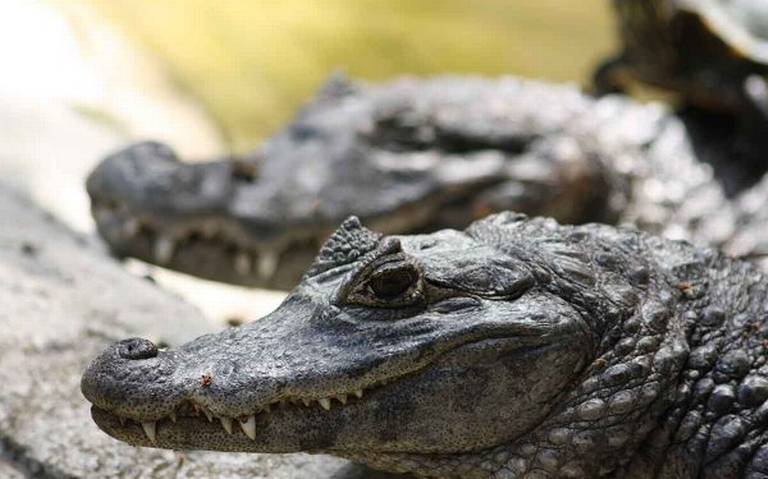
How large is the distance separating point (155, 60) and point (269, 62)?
1434 millimetres

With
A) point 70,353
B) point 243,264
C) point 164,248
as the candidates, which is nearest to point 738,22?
point 243,264

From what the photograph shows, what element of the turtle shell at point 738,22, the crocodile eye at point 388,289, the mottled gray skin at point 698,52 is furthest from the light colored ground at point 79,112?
the crocodile eye at point 388,289

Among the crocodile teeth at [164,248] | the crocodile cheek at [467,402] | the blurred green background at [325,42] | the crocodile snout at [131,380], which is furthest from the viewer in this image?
the blurred green background at [325,42]

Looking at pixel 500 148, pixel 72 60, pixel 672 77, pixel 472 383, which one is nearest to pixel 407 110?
pixel 500 148

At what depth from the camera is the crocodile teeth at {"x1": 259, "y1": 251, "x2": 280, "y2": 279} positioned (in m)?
5.78

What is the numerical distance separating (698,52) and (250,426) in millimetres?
5237

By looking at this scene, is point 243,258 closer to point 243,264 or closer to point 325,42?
point 243,264

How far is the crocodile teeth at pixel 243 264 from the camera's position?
5781 mm

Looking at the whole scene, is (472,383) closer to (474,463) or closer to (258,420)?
(474,463)

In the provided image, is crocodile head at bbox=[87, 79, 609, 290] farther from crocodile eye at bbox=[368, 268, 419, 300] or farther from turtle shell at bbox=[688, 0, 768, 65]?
crocodile eye at bbox=[368, 268, 419, 300]

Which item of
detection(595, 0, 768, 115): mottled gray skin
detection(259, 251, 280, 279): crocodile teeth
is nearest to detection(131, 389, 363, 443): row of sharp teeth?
detection(259, 251, 280, 279): crocodile teeth

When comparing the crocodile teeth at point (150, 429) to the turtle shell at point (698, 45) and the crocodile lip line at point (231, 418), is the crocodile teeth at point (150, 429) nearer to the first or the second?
the crocodile lip line at point (231, 418)

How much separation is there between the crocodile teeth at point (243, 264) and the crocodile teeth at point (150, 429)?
9.76ft

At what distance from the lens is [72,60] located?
8.54m
